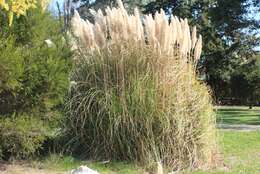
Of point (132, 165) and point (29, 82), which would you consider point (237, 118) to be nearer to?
point (132, 165)

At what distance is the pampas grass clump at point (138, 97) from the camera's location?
8094mm

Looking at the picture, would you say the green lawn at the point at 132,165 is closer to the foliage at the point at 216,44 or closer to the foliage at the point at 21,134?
the foliage at the point at 21,134

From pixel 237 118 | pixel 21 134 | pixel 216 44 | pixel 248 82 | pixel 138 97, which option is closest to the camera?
pixel 21 134

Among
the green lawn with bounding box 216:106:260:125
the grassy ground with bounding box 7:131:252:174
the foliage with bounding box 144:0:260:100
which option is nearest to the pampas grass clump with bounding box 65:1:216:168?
the grassy ground with bounding box 7:131:252:174

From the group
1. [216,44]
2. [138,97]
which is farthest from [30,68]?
[216,44]

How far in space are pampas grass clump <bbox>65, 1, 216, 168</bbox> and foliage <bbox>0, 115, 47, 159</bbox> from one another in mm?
897

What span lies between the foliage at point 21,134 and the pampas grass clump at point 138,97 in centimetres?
90

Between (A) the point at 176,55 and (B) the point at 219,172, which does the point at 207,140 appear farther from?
(A) the point at 176,55

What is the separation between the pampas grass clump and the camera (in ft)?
26.6

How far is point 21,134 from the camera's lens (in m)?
7.35

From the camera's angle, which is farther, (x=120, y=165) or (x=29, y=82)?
(x=120, y=165)

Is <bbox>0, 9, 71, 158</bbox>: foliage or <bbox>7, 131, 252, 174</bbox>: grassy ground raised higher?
<bbox>0, 9, 71, 158</bbox>: foliage

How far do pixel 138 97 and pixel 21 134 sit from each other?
1.98m

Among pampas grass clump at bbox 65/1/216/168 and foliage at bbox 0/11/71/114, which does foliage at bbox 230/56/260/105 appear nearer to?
Result: pampas grass clump at bbox 65/1/216/168
